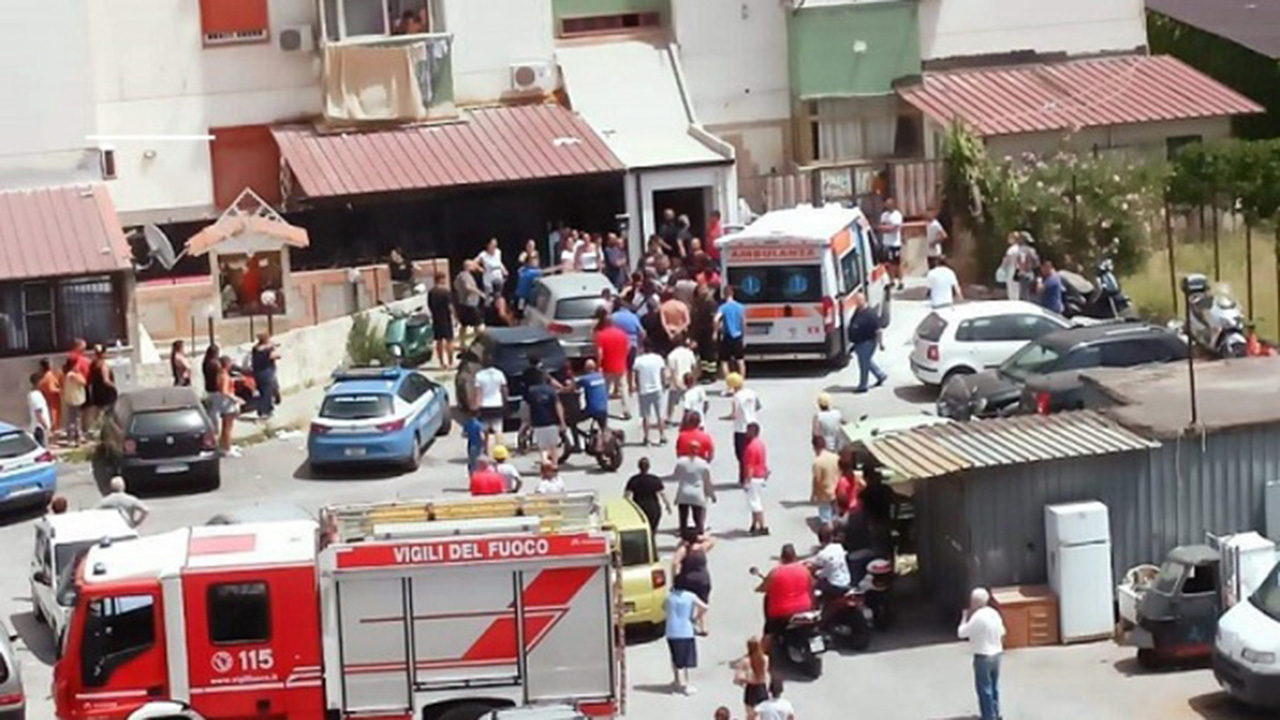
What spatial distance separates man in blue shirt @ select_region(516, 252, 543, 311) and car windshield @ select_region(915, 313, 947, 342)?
7318 mm

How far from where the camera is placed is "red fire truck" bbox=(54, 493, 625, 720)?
2578cm

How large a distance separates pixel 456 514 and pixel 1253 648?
299 inches

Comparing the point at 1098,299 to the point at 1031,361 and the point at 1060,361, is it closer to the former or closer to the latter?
the point at 1031,361

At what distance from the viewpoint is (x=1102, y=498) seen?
29.8 metres

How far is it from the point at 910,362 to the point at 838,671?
1338 cm

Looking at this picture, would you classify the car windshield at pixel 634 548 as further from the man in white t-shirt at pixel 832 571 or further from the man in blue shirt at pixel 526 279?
the man in blue shirt at pixel 526 279

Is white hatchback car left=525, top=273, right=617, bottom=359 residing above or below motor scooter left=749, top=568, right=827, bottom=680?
above

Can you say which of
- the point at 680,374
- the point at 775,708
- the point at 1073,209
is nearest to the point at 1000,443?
the point at 775,708

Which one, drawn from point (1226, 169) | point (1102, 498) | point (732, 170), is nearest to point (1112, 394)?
point (1102, 498)

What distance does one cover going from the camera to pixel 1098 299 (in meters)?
43.7

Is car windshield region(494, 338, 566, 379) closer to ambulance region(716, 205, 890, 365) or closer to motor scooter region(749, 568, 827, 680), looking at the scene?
ambulance region(716, 205, 890, 365)

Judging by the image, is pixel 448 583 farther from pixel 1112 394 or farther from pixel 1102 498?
pixel 1112 394

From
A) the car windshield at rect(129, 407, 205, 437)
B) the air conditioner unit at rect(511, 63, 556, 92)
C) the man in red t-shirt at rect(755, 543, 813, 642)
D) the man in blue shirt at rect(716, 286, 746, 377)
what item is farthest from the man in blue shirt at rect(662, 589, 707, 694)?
the air conditioner unit at rect(511, 63, 556, 92)

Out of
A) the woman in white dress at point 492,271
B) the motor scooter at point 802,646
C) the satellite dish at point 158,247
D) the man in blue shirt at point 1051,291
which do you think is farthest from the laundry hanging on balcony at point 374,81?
the motor scooter at point 802,646
